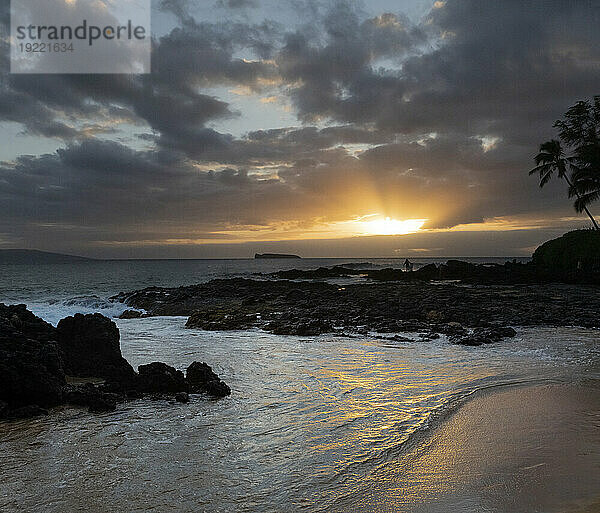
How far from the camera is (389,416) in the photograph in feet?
20.0

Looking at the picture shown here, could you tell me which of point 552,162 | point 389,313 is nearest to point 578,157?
point 552,162

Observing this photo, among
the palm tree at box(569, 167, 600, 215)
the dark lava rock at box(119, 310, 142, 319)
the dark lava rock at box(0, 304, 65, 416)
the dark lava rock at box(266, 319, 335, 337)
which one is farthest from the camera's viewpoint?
the palm tree at box(569, 167, 600, 215)

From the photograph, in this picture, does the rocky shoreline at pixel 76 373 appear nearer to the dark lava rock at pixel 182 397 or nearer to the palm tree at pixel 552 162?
the dark lava rock at pixel 182 397

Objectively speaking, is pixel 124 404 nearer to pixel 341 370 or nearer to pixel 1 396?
pixel 1 396

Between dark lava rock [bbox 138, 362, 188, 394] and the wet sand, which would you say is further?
dark lava rock [bbox 138, 362, 188, 394]

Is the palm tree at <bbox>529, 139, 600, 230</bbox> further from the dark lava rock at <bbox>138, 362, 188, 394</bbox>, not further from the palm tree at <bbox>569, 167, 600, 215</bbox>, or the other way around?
the dark lava rock at <bbox>138, 362, 188, 394</bbox>

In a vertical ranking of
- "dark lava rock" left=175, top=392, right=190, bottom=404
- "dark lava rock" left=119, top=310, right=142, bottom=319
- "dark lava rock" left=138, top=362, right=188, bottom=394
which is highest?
"dark lava rock" left=138, top=362, right=188, bottom=394

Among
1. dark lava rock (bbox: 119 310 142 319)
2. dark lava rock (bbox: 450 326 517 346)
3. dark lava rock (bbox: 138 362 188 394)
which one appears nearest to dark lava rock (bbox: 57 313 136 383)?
dark lava rock (bbox: 138 362 188 394)

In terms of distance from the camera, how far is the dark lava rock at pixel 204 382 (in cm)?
729

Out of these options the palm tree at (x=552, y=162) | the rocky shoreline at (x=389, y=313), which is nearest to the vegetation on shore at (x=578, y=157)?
the palm tree at (x=552, y=162)

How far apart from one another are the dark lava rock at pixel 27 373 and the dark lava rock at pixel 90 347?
1334 mm

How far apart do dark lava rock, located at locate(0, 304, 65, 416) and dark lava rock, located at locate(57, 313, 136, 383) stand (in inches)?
52.5

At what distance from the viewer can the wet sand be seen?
3.78 meters

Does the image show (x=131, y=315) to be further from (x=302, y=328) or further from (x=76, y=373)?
(x=76, y=373)
